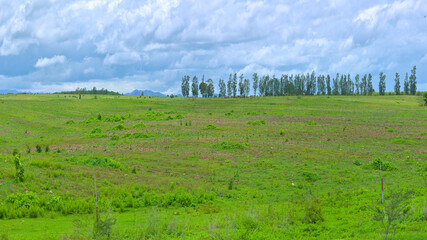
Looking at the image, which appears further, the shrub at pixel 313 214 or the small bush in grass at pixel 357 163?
the small bush in grass at pixel 357 163

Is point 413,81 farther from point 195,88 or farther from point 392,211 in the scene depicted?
point 392,211

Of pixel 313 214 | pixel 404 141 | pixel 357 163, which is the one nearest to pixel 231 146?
pixel 357 163

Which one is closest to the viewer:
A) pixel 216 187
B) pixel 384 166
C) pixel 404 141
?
pixel 216 187

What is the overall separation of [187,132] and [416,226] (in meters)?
32.8

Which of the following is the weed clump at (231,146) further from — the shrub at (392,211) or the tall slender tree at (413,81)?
the tall slender tree at (413,81)

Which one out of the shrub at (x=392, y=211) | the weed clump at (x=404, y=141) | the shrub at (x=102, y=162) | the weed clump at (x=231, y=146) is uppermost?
the shrub at (x=392, y=211)

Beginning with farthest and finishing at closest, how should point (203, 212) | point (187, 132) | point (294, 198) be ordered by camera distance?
point (187, 132)
point (294, 198)
point (203, 212)

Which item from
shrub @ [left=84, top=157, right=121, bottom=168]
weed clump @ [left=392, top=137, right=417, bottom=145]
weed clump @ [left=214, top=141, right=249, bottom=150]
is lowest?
weed clump @ [left=392, top=137, right=417, bottom=145]

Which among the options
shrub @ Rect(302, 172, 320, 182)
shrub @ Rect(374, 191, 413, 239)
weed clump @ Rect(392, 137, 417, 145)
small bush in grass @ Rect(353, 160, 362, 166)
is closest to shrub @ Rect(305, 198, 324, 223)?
shrub @ Rect(374, 191, 413, 239)

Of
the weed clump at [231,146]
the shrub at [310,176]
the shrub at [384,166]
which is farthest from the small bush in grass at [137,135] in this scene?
the shrub at [384,166]

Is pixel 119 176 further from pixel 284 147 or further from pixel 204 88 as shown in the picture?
pixel 204 88

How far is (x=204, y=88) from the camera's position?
7589 inches

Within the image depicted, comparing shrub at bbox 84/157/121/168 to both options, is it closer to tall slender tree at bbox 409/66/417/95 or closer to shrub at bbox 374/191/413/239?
shrub at bbox 374/191/413/239

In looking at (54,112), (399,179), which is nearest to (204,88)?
(54,112)
